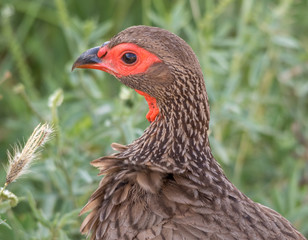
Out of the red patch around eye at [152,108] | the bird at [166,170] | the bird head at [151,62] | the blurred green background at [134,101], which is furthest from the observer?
the blurred green background at [134,101]

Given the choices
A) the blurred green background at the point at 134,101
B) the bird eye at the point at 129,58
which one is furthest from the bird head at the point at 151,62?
the blurred green background at the point at 134,101

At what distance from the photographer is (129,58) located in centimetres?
247

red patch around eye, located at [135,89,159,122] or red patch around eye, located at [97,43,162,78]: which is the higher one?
red patch around eye, located at [97,43,162,78]

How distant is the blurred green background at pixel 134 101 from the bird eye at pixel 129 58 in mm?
342

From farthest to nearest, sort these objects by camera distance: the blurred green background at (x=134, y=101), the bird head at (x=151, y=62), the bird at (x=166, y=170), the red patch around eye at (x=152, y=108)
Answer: the blurred green background at (x=134, y=101)
the red patch around eye at (x=152, y=108)
the bird head at (x=151, y=62)
the bird at (x=166, y=170)

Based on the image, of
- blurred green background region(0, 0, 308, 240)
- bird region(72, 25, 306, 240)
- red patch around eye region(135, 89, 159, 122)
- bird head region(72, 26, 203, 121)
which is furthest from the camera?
blurred green background region(0, 0, 308, 240)

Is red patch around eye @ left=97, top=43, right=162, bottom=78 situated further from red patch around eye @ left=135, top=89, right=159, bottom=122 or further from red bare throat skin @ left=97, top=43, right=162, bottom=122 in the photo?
red patch around eye @ left=135, top=89, right=159, bottom=122

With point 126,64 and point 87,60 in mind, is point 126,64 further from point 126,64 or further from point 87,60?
point 87,60

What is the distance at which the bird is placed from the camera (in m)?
2.28

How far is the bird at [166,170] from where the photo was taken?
2.28m

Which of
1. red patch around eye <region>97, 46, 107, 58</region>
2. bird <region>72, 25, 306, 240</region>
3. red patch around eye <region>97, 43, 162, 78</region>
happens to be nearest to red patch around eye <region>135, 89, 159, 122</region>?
bird <region>72, 25, 306, 240</region>

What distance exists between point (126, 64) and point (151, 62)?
4.8 inches

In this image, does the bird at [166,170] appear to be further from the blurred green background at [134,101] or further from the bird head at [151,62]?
the blurred green background at [134,101]

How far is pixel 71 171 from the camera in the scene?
3057 mm
